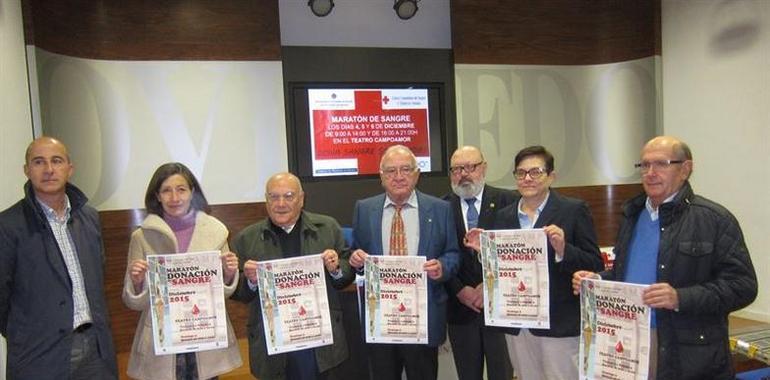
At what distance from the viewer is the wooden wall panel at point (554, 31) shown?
558 cm

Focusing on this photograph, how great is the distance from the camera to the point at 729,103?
5004mm

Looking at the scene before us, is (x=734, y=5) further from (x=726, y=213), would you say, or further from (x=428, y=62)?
(x=726, y=213)

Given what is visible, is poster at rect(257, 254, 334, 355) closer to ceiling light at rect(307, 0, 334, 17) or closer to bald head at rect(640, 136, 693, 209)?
bald head at rect(640, 136, 693, 209)

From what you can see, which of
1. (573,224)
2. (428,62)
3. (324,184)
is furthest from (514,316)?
(428,62)

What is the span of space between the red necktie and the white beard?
57cm

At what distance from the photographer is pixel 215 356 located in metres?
2.38

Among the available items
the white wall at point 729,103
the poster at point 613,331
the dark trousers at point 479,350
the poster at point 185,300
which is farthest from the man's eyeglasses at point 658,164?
the white wall at point 729,103

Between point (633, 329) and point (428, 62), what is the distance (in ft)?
13.4

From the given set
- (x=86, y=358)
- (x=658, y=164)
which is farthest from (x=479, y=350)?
(x=86, y=358)

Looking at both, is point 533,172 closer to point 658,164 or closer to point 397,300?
point 658,164

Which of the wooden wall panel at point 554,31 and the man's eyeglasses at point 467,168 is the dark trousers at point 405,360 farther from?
the wooden wall panel at point 554,31

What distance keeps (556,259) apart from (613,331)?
Answer: 1.27ft

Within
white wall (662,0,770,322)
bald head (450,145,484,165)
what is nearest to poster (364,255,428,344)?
bald head (450,145,484,165)

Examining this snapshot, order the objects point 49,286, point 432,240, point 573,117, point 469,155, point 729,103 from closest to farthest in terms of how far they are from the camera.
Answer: point 49,286 < point 432,240 < point 469,155 < point 729,103 < point 573,117
